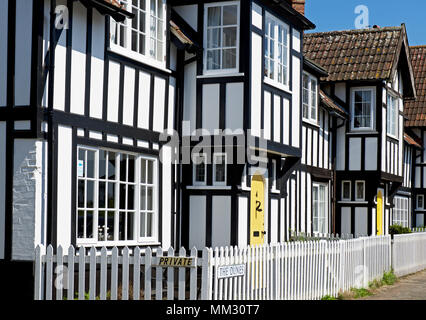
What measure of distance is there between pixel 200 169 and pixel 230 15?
11.0 ft

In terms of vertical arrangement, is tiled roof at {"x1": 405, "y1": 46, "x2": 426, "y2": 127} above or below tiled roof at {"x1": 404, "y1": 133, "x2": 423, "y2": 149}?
above

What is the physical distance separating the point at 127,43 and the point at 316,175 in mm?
10011

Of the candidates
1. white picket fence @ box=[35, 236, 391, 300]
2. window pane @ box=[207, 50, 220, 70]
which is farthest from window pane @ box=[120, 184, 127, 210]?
window pane @ box=[207, 50, 220, 70]

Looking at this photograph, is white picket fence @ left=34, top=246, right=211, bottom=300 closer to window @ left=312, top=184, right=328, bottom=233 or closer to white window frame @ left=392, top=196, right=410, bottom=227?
window @ left=312, top=184, right=328, bottom=233

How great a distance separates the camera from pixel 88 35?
39.9ft

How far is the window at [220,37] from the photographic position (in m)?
14.7

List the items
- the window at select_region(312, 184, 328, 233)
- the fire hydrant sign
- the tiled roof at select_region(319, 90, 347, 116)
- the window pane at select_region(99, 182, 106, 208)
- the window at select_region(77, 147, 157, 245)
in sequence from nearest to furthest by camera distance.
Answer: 1. the fire hydrant sign
2. the window at select_region(77, 147, 157, 245)
3. the window pane at select_region(99, 182, 106, 208)
4. the tiled roof at select_region(319, 90, 347, 116)
5. the window at select_region(312, 184, 328, 233)

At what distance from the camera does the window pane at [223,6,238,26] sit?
14641 millimetres

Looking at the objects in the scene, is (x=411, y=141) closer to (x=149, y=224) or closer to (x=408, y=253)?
(x=408, y=253)

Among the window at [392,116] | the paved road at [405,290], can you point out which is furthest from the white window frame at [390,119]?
the paved road at [405,290]

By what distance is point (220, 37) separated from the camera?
48.2ft

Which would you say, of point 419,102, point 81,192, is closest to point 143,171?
point 81,192

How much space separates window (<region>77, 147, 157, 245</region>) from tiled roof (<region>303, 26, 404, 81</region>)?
35.7ft

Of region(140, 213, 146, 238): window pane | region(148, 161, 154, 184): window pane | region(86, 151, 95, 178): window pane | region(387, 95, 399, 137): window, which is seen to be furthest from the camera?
region(387, 95, 399, 137): window
